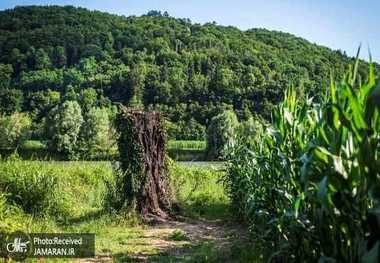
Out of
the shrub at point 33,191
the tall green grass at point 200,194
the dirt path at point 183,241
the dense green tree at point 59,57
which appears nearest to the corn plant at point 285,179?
the dirt path at point 183,241

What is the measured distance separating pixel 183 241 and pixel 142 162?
2.95 meters

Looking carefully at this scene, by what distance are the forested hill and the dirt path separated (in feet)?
168

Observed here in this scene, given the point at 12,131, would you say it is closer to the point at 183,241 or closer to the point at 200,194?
the point at 200,194

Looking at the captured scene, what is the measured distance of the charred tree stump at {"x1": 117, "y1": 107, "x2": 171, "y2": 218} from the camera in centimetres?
1049

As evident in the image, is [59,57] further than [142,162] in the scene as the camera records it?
Yes

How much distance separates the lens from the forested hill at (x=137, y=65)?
69125 millimetres

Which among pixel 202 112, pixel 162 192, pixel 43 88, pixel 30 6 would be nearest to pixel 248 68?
pixel 202 112

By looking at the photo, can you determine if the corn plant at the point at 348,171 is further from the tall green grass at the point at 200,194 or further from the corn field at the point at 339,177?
the tall green grass at the point at 200,194

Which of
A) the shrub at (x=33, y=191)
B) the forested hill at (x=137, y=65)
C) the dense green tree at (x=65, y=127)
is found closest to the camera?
the shrub at (x=33, y=191)

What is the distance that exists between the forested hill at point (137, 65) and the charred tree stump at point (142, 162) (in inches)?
1971

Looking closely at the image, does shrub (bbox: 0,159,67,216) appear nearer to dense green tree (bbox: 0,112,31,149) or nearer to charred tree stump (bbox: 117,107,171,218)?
charred tree stump (bbox: 117,107,171,218)

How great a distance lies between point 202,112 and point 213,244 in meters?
62.9

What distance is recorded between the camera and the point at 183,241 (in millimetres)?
8109

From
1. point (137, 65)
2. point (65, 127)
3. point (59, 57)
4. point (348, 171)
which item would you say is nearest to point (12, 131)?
point (65, 127)
